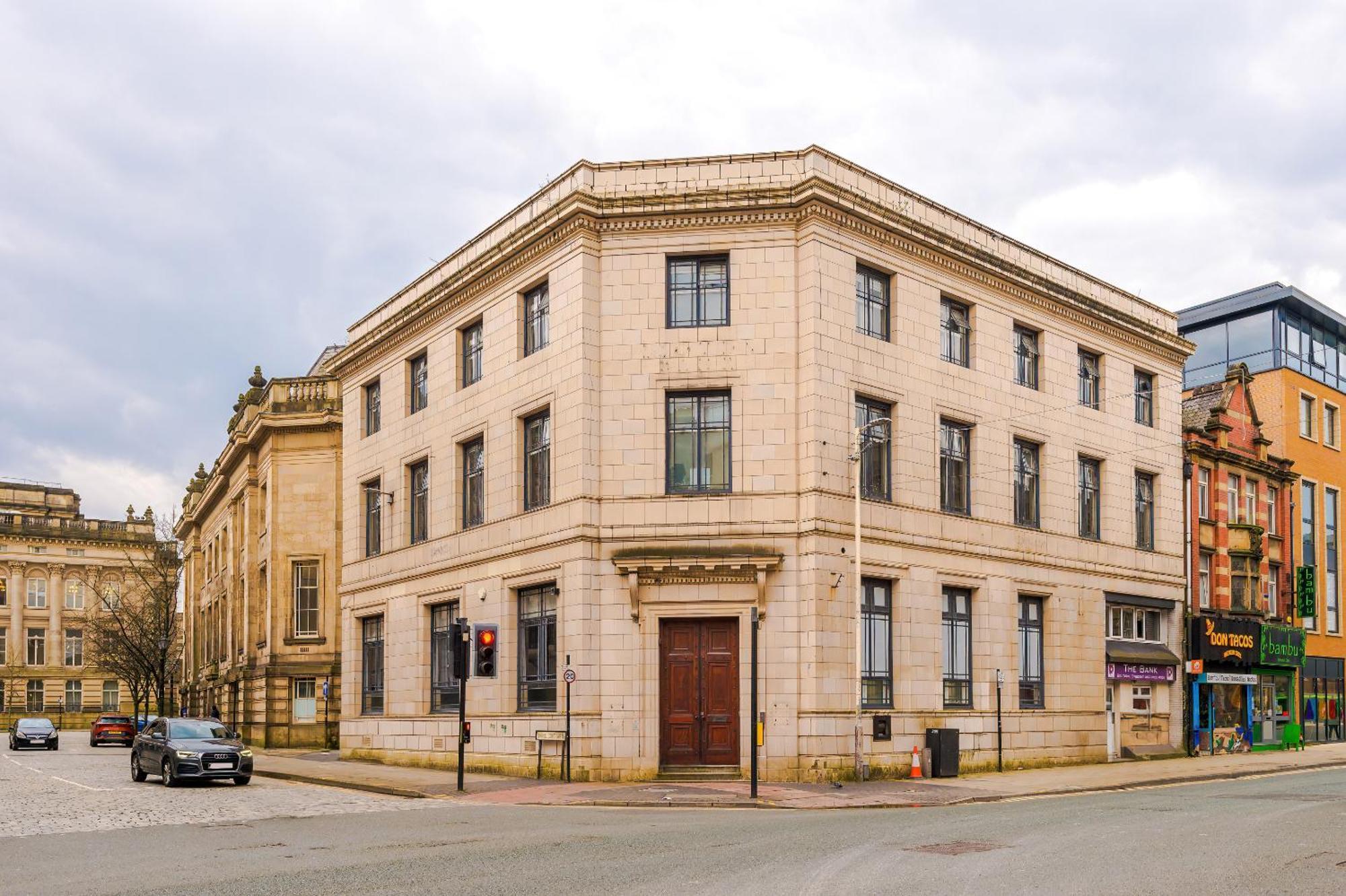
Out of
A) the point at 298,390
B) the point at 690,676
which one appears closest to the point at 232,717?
the point at 298,390

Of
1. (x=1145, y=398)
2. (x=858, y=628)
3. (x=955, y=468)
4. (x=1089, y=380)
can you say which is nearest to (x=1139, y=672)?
(x=1145, y=398)

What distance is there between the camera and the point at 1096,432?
1457 inches

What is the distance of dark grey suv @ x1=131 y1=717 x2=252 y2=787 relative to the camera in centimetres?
2816

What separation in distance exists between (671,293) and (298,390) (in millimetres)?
27151

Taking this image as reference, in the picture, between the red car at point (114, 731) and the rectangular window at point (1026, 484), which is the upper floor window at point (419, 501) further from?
the red car at point (114, 731)

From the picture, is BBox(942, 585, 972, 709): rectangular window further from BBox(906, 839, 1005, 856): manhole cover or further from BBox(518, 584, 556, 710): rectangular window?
BBox(906, 839, 1005, 856): manhole cover

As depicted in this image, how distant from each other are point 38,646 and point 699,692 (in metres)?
96.6

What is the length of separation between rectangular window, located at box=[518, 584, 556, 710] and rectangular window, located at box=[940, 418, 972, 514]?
971cm

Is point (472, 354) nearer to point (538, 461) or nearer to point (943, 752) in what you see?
point (538, 461)

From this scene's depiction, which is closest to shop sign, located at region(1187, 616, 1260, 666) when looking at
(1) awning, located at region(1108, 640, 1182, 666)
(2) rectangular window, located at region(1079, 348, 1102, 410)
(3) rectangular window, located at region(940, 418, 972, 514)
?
(1) awning, located at region(1108, 640, 1182, 666)

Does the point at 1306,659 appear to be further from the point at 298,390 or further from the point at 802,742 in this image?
the point at 298,390

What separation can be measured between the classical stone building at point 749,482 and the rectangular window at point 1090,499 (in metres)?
0.07

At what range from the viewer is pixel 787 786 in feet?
85.1

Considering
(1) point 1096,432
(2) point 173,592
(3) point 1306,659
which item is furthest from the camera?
(2) point 173,592
